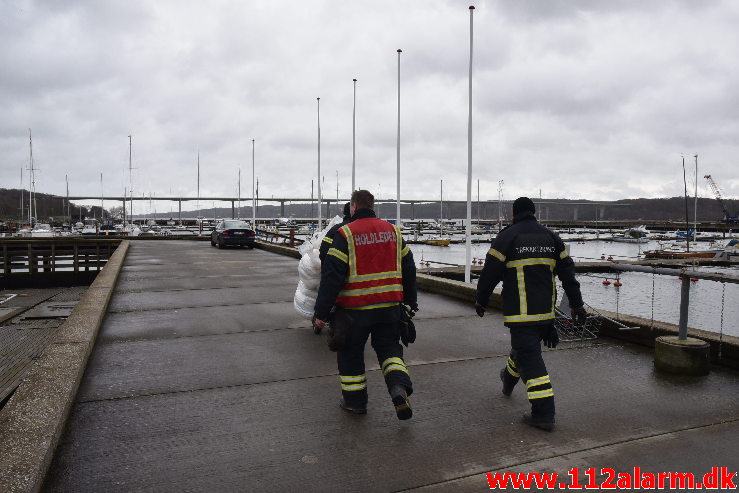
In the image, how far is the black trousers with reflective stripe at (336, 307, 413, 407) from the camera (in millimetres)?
4344

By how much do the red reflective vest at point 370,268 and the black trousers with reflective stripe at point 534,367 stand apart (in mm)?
1043

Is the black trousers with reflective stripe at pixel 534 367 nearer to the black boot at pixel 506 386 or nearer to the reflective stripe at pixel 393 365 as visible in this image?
the black boot at pixel 506 386

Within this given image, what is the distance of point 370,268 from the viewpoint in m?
4.38

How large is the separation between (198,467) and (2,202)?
629 ft

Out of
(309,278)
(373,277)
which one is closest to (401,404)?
(373,277)

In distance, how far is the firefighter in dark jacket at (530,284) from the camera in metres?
4.39

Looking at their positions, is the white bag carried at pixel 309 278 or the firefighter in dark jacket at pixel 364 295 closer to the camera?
the firefighter in dark jacket at pixel 364 295

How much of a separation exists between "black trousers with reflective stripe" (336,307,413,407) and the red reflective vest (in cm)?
8

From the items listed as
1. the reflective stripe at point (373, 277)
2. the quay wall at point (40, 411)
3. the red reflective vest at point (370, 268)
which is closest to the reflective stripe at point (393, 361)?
the red reflective vest at point (370, 268)

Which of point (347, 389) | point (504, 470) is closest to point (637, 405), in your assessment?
point (504, 470)

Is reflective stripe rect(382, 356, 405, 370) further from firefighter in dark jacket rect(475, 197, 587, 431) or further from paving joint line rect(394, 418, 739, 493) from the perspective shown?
paving joint line rect(394, 418, 739, 493)

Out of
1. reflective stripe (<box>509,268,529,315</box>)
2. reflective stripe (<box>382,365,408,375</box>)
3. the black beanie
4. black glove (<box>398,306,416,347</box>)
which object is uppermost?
the black beanie

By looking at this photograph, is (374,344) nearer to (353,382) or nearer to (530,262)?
(353,382)

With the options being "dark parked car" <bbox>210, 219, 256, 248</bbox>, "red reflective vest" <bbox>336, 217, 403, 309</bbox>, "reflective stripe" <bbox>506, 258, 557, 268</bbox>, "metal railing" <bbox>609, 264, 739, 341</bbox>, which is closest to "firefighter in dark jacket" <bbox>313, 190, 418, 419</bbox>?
"red reflective vest" <bbox>336, 217, 403, 309</bbox>
